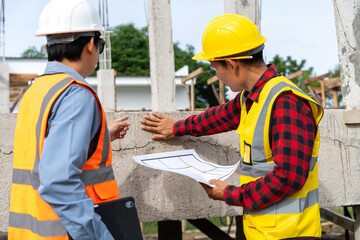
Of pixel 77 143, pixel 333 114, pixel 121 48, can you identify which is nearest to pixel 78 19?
pixel 77 143

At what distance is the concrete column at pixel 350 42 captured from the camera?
3994 millimetres

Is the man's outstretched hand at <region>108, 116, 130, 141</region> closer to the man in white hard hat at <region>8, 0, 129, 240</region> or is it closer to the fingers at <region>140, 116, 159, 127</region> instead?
the fingers at <region>140, 116, 159, 127</region>

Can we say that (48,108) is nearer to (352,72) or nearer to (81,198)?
(81,198)

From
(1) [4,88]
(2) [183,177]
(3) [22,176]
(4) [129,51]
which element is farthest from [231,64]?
(4) [129,51]

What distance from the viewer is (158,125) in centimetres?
330

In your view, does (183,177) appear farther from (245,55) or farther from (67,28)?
(67,28)

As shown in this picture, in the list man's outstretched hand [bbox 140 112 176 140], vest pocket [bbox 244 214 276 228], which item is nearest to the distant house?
man's outstretched hand [bbox 140 112 176 140]

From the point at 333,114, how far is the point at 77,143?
2853mm

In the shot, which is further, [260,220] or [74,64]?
[260,220]

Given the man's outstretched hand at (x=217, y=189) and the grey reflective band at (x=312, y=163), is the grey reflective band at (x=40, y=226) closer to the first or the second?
the man's outstretched hand at (x=217, y=189)

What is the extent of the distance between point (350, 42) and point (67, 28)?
296 centimetres

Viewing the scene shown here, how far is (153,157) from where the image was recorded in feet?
9.14

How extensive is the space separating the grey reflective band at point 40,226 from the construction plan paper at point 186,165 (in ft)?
2.84

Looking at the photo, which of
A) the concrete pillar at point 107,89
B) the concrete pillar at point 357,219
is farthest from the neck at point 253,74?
the concrete pillar at point 107,89
